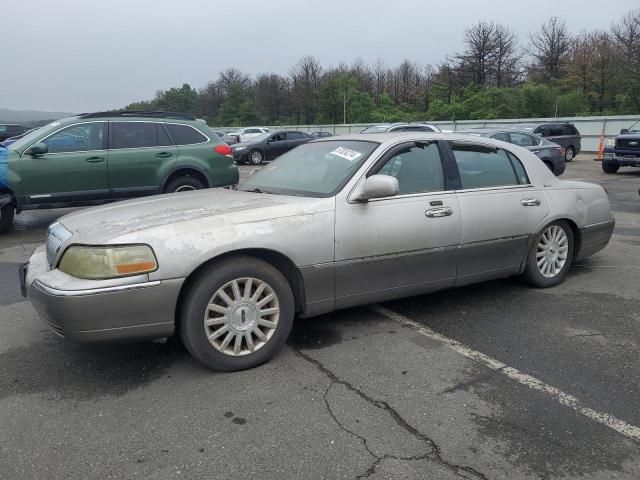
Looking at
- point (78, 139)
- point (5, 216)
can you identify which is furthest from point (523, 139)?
point (5, 216)

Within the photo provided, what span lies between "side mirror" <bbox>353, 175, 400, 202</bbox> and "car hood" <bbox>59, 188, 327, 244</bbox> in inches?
11.7

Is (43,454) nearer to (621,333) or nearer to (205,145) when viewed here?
(621,333)

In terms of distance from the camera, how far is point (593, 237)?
562 centimetres

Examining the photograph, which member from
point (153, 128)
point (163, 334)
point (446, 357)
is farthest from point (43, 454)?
point (153, 128)

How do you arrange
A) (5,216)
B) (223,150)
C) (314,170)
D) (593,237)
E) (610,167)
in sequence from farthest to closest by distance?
(610,167) → (223,150) → (5,216) → (593,237) → (314,170)

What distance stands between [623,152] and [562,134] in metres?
6.51

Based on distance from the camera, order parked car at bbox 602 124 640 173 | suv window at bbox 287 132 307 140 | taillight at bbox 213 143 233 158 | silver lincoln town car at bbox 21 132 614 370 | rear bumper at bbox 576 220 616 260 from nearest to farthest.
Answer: silver lincoln town car at bbox 21 132 614 370 → rear bumper at bbox 576 220 616 260 → taillight at bbox 213 143 233 158 → parked car at bbox 602 124 640 173 → suv window at bbox 287 132 307 140

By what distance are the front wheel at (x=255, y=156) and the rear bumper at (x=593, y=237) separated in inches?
718

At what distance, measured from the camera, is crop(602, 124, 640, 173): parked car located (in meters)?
16.4

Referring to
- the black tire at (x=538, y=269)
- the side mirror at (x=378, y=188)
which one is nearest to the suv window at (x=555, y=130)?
the black tire at (x=538, y=269)

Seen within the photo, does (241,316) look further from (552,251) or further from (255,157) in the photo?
(255,157)

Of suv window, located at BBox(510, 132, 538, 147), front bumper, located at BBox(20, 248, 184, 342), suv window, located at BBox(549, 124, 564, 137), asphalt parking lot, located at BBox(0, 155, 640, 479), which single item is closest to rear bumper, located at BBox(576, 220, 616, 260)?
asphalt parking lot, located at BBox(0, 155, 640, 479)

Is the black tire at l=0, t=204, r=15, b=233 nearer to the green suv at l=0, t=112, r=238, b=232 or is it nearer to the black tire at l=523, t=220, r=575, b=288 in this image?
the green suv at l=0, t=112, r=238, b=232

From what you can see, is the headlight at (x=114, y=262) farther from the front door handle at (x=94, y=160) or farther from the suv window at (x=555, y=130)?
the suv window at (x=555, y=130)
